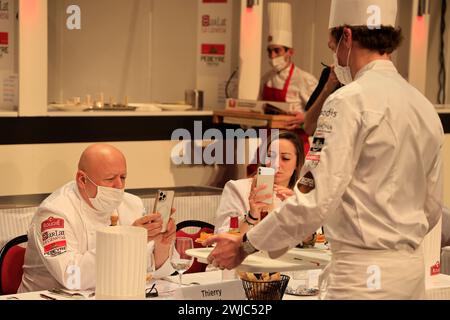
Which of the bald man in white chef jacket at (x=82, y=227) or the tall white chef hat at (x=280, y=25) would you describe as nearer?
the bald man in white chef jacket at (x=82, y=227)

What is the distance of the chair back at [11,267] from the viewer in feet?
12.6

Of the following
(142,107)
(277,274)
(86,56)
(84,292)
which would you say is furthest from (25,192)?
(277,274)

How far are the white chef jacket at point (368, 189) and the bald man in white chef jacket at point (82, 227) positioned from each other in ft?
3.33

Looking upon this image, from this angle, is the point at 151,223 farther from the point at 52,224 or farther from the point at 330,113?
the point at 330,113

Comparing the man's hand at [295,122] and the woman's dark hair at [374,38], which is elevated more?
the woman's dark hair at [374,38]

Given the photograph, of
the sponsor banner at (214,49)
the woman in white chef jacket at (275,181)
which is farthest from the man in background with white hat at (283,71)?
the woman in white chef jacket at (275,181)

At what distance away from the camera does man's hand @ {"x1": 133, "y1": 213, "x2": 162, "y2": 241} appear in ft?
11.3

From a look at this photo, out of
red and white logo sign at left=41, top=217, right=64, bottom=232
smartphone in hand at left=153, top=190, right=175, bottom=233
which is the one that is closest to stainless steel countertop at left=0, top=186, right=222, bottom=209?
red and white logo sign at left=41, top=217, right=64, bottom=232

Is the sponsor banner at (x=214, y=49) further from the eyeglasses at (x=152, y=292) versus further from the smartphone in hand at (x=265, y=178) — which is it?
the eyeglasses at (x=152, y=292)

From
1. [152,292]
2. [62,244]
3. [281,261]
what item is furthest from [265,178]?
[62,244]

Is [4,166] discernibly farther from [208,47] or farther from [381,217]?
[381,217]

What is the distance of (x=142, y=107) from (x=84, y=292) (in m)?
4.20

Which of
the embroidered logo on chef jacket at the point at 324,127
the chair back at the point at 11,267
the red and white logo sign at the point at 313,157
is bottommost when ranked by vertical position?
the chair back at the point at 11,267

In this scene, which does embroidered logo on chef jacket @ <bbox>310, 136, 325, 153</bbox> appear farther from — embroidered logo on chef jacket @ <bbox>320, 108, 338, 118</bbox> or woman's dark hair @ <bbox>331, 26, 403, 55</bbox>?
woman's dark hair @ <bbox>331, 26, 403, 55</bbox>
